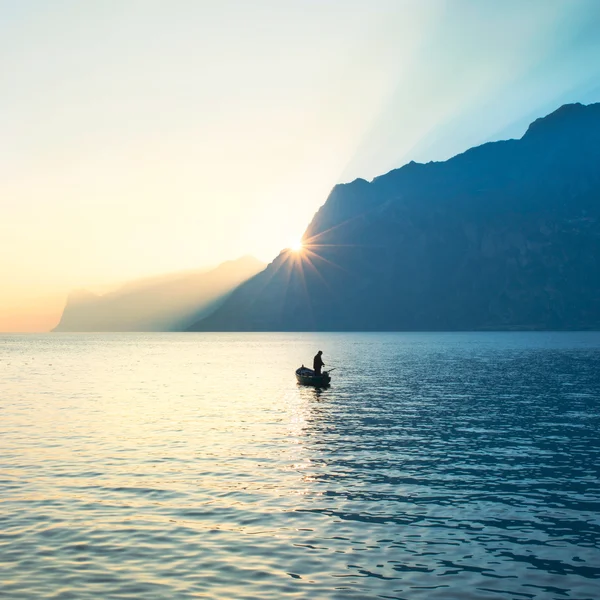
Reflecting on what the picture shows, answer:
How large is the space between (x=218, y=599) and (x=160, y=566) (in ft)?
8.25

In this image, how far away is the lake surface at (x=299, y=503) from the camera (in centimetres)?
1419

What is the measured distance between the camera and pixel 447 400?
5266cm

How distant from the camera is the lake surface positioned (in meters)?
14.2

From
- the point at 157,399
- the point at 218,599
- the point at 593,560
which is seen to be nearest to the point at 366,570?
the point at 218,599

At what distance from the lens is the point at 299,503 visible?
20484mm

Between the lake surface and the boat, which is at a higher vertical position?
the boat

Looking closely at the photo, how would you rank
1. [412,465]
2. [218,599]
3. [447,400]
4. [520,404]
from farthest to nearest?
1. [447,400]
2. [520,404]
3. [412,465]
4. [218,599]

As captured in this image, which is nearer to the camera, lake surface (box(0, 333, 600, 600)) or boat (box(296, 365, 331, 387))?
lake surface (box(0, 333, 600, 600))

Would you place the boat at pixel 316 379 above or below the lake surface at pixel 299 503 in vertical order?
above

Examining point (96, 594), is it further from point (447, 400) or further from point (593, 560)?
point (447, 400)

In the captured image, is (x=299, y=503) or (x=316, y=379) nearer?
(x=299, y=503)

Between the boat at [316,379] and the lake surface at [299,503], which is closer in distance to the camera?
the lake surface at [299,503]

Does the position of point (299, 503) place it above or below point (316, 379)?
below

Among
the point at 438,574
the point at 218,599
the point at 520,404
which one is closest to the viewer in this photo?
the point at 218,599
